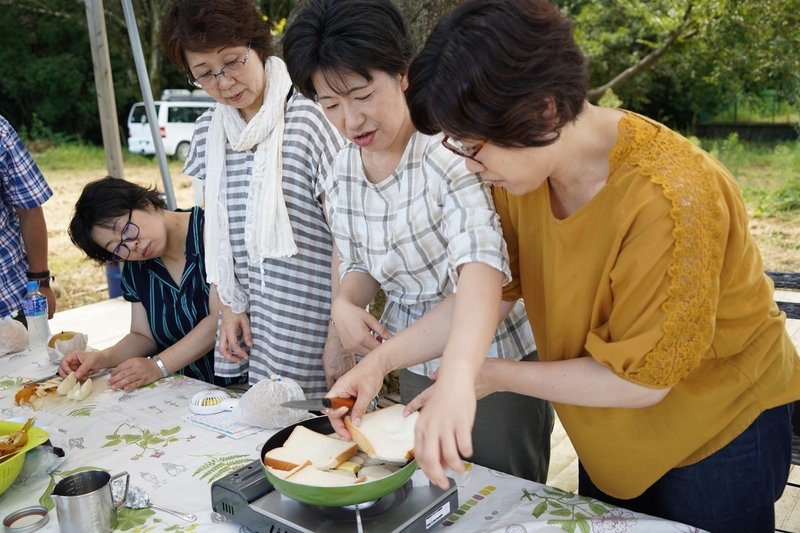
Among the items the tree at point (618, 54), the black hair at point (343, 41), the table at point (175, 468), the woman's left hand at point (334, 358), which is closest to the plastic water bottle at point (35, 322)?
the table at point (175, 468)

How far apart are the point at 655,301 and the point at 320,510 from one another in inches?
23.7

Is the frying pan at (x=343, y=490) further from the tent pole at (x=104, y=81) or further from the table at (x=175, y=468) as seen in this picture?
the tent pole at (x=104, y=81)

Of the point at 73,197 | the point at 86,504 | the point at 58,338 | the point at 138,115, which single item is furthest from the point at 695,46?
the point at 138,115

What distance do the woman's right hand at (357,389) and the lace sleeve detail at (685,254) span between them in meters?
0.44

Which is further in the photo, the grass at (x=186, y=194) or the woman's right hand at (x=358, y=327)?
the grass at (x=186, y=194)

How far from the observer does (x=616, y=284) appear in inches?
41.3

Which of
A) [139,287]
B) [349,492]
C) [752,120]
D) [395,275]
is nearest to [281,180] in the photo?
[395,275]

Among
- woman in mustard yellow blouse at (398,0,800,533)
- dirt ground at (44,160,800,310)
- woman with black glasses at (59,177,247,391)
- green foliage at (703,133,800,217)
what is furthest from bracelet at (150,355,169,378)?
green foliage at (703,133,800,217)

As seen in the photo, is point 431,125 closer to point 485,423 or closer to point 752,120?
point 485,423

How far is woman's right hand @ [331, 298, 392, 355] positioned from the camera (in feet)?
4.70

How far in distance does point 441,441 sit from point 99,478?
0.66 meters

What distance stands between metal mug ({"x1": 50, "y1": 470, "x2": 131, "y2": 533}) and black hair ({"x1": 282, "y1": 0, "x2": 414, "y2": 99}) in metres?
0.79

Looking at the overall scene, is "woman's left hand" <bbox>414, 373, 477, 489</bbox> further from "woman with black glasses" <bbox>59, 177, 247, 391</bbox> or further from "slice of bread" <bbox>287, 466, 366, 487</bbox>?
"woman with black glasses" <bbox>59, 177, 247, 391</bbox>

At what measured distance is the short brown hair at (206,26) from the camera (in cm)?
174
